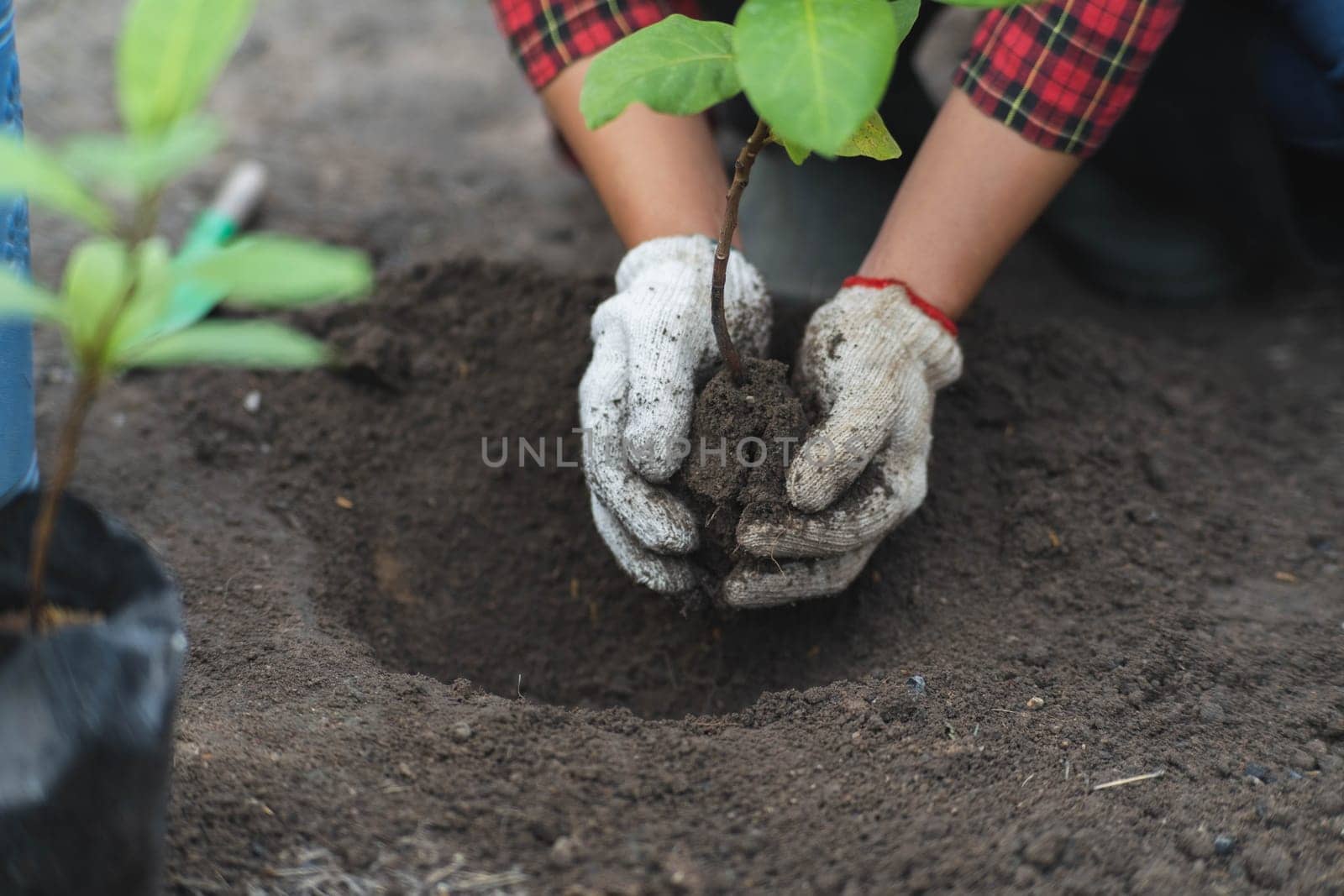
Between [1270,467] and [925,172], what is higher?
[925,172]

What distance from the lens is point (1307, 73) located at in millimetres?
1978

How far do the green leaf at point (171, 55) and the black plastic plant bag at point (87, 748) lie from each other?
41 centimetres

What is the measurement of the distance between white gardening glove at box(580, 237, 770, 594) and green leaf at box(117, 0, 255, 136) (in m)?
0.76

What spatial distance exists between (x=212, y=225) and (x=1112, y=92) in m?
1.79

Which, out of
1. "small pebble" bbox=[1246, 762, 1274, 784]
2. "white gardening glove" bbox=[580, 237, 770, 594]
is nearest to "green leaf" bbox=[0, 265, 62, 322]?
"white gardening glove" bbox=[580, 237, 770, 594]

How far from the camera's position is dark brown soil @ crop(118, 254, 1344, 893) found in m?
1.09

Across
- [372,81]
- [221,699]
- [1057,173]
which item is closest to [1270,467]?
[1057,173]

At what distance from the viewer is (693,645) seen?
162 cm

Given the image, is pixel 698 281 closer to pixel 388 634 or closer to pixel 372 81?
pixel 388 634

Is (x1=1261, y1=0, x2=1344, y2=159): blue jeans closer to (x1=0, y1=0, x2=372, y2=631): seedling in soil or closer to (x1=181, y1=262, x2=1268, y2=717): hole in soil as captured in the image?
(x1=181, y1=262, x2=1268, y2=717): hole in soil

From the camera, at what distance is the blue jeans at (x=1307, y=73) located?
1.82 m

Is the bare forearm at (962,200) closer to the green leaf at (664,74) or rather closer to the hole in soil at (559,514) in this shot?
the hole in soil at (559,514)

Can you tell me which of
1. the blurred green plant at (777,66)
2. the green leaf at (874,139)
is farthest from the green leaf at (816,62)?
the green leaf at (874,139)

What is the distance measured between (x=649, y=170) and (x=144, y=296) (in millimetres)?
1075
